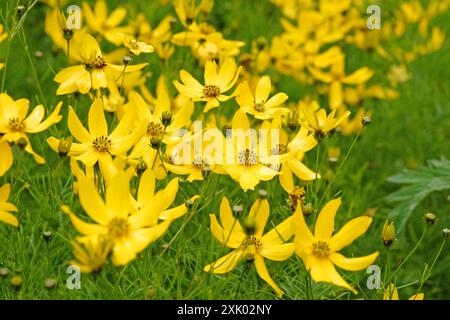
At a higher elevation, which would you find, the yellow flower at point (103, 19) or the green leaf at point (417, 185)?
the yellow flower at point (103, 19)

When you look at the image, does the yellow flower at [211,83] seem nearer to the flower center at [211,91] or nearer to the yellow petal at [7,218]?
the flower center at [211,91]

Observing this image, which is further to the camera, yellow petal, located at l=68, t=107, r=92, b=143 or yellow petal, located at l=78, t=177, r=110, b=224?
yellow petal, located at l=68, t=107, r=92, b=143

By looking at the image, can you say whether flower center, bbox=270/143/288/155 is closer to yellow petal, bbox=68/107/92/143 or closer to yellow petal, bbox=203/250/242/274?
yellow petal, bbox=203/250/242/274

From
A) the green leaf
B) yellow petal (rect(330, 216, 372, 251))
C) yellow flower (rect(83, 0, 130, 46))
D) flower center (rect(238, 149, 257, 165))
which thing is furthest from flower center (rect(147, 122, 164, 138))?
yellow flower (rect(83, 0, 130, 46))

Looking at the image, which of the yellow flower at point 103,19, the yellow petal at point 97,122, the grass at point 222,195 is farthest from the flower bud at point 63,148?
the yellow flower at point 103,19

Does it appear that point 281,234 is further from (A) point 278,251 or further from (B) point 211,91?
(B) point 211,91
